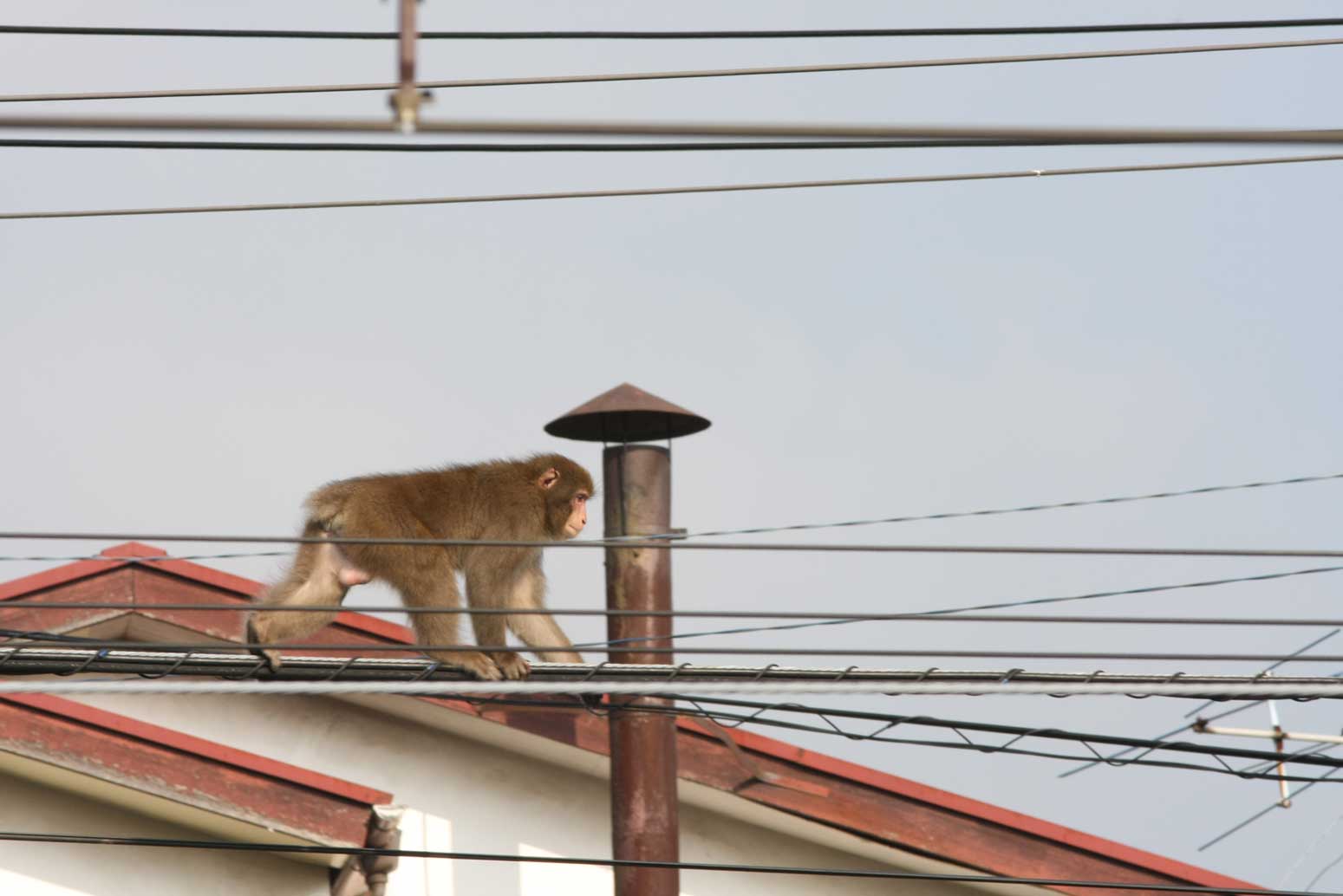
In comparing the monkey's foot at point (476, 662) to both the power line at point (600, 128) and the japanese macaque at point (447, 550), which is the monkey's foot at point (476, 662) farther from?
the power line at point (600, 128)

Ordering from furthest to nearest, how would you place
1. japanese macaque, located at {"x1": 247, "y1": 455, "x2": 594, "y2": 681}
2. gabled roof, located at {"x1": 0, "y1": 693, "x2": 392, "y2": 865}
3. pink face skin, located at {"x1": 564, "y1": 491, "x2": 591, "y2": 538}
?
pink face skin, located at {"x1": 564, "y1": 491, "x2": 591, "y2": 538} < japanese macaque, located at {"x1": 247, "y1": 455, "x2": 594, "y2": 681} < gabled roof, located at {"x1": 0, "y1": 693, "x2": 392, "y2": 865}

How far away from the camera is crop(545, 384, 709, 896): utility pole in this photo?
10188 mm

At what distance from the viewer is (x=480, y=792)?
11898 mm

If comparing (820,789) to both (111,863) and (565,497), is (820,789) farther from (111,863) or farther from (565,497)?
(111,863)

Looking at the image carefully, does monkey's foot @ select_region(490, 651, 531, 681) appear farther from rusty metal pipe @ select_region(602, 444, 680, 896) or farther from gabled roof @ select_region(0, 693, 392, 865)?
gabled roof @ select_region(0, 693, 392, 865)

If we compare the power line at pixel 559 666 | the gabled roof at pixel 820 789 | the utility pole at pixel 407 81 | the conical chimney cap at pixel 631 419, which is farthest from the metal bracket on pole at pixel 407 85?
the gabled roof at pixel 820 789

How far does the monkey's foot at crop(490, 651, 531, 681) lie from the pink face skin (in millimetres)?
1526

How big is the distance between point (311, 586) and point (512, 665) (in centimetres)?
122

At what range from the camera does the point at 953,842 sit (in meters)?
11.6

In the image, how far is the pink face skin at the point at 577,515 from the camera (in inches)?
482

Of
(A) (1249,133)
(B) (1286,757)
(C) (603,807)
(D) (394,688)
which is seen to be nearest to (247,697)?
(C) (603,807)

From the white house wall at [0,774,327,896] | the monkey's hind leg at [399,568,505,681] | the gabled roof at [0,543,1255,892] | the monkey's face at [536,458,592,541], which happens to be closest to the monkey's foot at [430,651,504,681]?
the monkey's hind leg at [399,568,505,681]

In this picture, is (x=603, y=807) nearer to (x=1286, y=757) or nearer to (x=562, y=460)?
(x=562, y=460)

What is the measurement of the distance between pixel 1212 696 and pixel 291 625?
5023 mm
